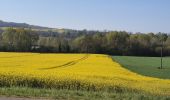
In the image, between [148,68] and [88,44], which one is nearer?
[148,68]

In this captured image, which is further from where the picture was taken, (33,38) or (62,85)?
(33,38)

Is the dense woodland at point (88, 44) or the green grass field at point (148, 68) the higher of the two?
A: the dense woodland at point (88, 44)

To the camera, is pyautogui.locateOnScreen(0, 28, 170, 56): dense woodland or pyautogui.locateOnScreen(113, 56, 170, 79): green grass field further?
pyautogui.locateOnScreen(0, 28, 170, 56): dense woodland

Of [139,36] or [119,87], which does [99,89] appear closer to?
[119,87]

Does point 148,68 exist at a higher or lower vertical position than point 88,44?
lower

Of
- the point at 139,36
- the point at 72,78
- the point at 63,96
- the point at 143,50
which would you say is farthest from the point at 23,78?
the point at 139,36

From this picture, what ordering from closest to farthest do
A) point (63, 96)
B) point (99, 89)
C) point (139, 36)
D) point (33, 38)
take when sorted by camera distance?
point (63, 96) → point (99, 89) → point (33, 38) → point (139, 36)

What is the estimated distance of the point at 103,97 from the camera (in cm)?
1652

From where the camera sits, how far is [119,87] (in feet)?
78.2

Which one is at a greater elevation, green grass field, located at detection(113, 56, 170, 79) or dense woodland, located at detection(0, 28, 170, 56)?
dense woodland, located at detection(0, 28, 170, 56)

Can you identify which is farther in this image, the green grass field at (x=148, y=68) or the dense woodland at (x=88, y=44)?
the dense woodland at (x=88, y=44)

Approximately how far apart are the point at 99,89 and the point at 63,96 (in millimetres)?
7500

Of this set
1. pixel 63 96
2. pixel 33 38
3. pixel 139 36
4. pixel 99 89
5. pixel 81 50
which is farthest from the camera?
pixel 139 36

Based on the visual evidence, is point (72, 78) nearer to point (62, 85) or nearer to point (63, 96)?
point (62, 85)
